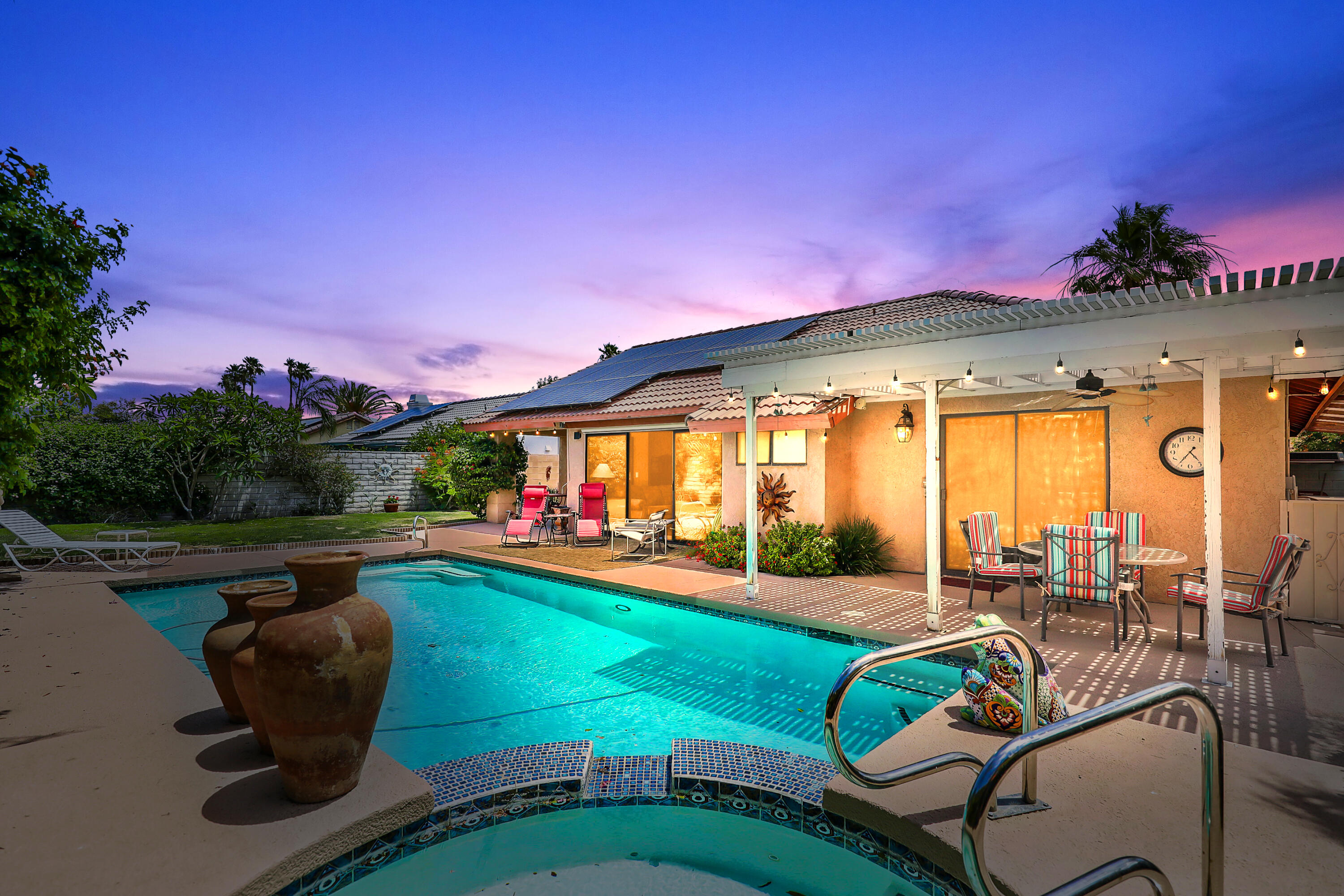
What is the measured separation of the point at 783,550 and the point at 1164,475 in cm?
569

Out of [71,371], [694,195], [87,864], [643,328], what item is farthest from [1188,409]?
[643,328]

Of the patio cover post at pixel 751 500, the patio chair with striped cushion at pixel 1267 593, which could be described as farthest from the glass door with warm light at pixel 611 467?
the patio chair with striped cushion at pixel 1267 593

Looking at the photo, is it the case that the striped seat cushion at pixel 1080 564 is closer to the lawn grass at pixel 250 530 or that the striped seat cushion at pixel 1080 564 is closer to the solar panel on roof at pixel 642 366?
the solar panel on roof at pixel 642 366

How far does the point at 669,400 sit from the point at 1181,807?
37.2 feet

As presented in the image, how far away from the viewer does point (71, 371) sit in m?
6.38

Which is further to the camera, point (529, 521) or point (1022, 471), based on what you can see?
point (529, 521)

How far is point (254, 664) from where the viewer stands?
3094 millimetres

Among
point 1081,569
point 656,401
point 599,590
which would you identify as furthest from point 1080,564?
point 656,401

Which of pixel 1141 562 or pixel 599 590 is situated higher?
pixel 1141 562

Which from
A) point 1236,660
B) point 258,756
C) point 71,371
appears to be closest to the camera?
point 258,756

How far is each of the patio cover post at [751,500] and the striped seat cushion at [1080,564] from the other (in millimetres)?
3483

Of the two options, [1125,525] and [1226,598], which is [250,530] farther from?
[1226,598]

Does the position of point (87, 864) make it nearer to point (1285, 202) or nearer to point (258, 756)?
point (258, 756)

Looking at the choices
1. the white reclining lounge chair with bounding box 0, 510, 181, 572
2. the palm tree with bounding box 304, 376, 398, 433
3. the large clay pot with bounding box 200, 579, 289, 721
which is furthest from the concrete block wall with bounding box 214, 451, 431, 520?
the palm tree with bounding box 304, 376, 398, 433
